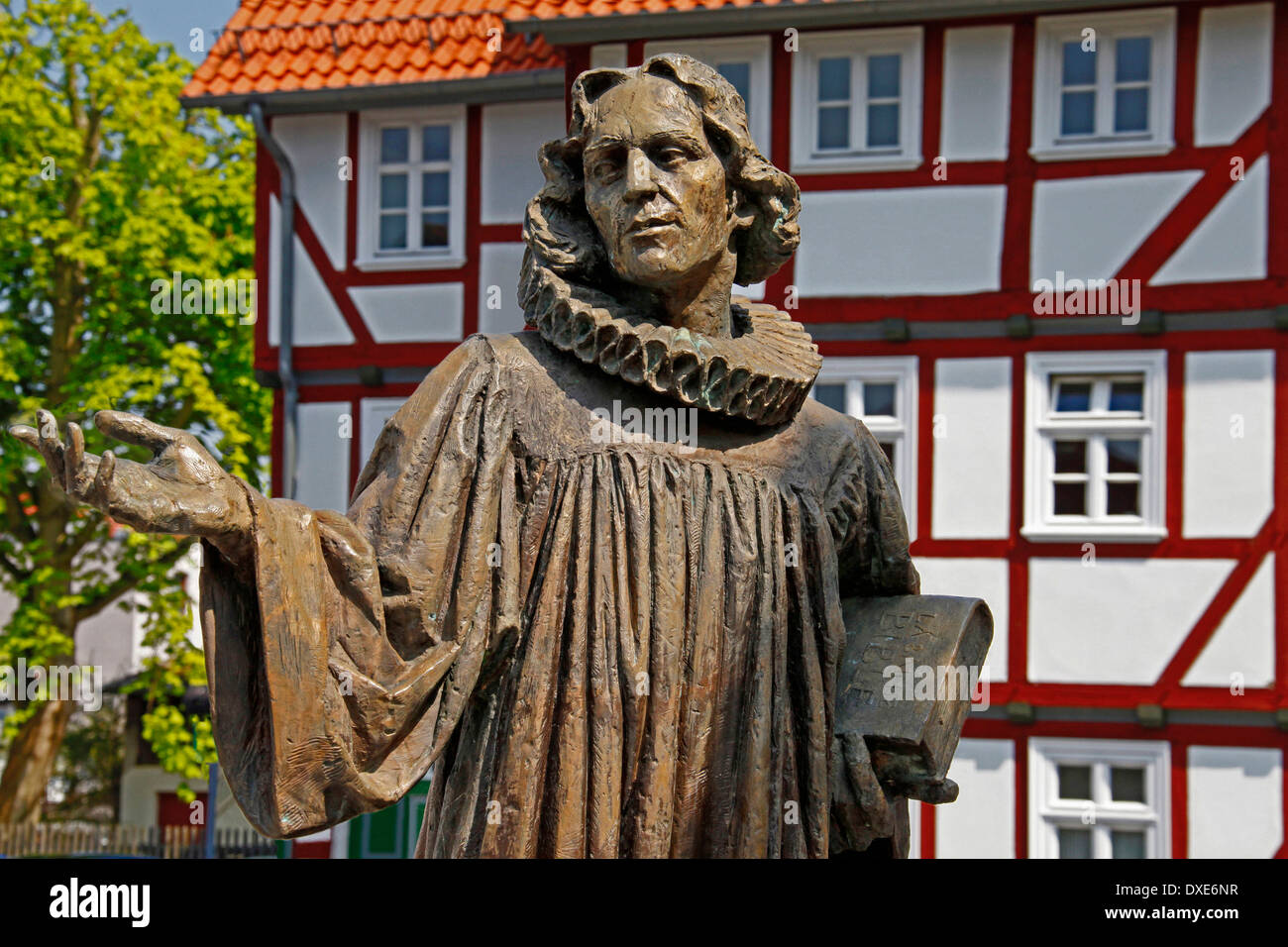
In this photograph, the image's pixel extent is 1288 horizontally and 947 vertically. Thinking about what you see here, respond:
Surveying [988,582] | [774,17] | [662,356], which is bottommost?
[988,582]

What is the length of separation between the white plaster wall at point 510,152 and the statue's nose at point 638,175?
541 inches

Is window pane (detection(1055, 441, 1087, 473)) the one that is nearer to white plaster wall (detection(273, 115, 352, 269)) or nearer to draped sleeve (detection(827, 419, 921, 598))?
white plaster wall (detection(273, 115, 352, 269))

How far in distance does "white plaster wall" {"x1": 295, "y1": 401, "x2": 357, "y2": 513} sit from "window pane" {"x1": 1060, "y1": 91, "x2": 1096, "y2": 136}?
6.85 metres

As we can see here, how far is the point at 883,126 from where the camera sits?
49.2 ft

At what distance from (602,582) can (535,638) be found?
14 centimetres

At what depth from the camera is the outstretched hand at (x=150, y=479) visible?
2.43 metres

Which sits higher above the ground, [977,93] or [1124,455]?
[977,93]

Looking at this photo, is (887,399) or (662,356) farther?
(887,399)

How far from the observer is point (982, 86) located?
48.3ft

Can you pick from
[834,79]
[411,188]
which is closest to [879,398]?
[834,79]

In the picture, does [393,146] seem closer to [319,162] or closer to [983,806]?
[319,162]

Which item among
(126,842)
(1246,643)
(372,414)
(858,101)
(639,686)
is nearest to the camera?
(639,686)

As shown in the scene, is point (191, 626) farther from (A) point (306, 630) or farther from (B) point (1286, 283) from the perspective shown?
(A) point (306, 630)
